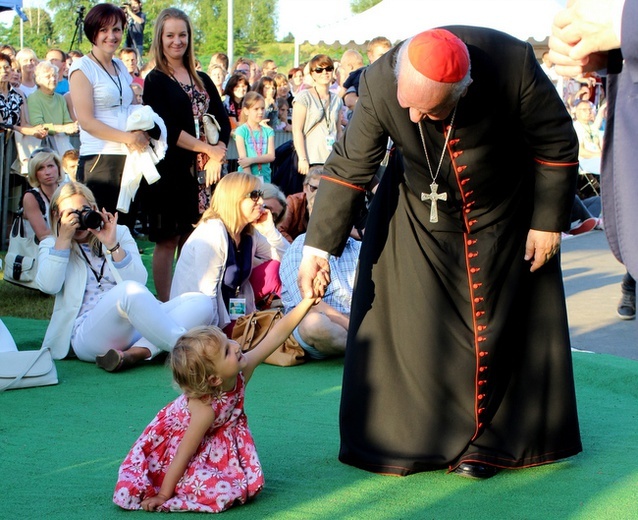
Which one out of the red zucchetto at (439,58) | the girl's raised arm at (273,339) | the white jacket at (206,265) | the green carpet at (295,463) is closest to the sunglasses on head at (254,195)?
the white jacket at (206,265)

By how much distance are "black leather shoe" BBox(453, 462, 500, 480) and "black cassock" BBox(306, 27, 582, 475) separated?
4 centimetres

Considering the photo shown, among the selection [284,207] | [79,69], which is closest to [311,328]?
[284,207]

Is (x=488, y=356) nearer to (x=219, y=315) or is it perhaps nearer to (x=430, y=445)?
(x=430, y=445)

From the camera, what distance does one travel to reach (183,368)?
3568 mm

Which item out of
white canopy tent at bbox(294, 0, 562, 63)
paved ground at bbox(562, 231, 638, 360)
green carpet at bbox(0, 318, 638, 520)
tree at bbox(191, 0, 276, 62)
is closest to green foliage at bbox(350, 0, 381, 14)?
tree at bbox(191, 0, 276, 62)

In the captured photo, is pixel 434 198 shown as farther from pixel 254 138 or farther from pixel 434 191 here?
pixel 254 138

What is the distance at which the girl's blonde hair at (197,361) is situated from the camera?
356 centimetres

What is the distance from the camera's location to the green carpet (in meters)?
3.69

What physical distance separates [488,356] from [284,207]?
4003 mm

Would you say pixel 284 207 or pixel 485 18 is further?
pixel 485 18

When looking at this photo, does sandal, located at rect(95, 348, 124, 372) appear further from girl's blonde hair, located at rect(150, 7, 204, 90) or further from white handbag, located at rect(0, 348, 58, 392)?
girl's blonde hair, located at rect(150, 7, 204, 90)

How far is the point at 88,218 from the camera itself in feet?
19.1

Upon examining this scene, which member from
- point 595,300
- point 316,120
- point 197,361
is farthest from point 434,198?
point 316,120

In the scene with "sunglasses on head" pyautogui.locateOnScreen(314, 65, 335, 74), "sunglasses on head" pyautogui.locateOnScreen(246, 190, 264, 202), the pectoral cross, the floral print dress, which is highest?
"sunglasses on head" pyautogui.locateOnScreen(314, 65, 335, 74)
